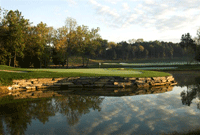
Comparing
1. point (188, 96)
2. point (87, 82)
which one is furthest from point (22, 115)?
point (188, 96)

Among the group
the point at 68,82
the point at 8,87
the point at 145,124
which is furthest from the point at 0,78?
the point at 145,124

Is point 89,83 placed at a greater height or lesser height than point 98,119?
greater

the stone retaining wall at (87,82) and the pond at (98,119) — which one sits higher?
the stone retaining wall at (87,82)

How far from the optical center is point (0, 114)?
6.86 meters

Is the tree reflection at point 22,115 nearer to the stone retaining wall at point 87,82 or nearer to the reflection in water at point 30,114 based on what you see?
the reflection in water at point 30,114

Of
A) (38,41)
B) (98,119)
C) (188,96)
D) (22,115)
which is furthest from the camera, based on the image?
(38,41)

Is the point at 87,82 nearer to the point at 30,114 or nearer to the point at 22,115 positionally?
the point at 30,114

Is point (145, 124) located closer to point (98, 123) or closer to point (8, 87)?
point (98, 123)

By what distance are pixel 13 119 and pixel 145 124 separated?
5.00 meters

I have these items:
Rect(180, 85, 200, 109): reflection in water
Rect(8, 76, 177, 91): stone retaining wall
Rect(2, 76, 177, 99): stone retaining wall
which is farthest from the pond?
Rect(8, 76, 177, 91): stone retaining wall

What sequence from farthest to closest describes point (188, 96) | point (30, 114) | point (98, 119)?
point (188, 96), point (30, 114), point (98, 119)

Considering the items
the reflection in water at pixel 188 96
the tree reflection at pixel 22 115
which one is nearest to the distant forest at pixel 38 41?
the tree reflection at pixel 22 115

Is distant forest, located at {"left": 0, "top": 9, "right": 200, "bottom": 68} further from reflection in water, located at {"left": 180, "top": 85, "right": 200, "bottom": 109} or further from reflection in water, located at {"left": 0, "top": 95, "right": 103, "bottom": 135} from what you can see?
reflection in water, located at {"left": 180, "top": 85, "right": 200, "bottom": 109}

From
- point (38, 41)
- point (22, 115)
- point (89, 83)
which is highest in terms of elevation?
point (38, 41)
